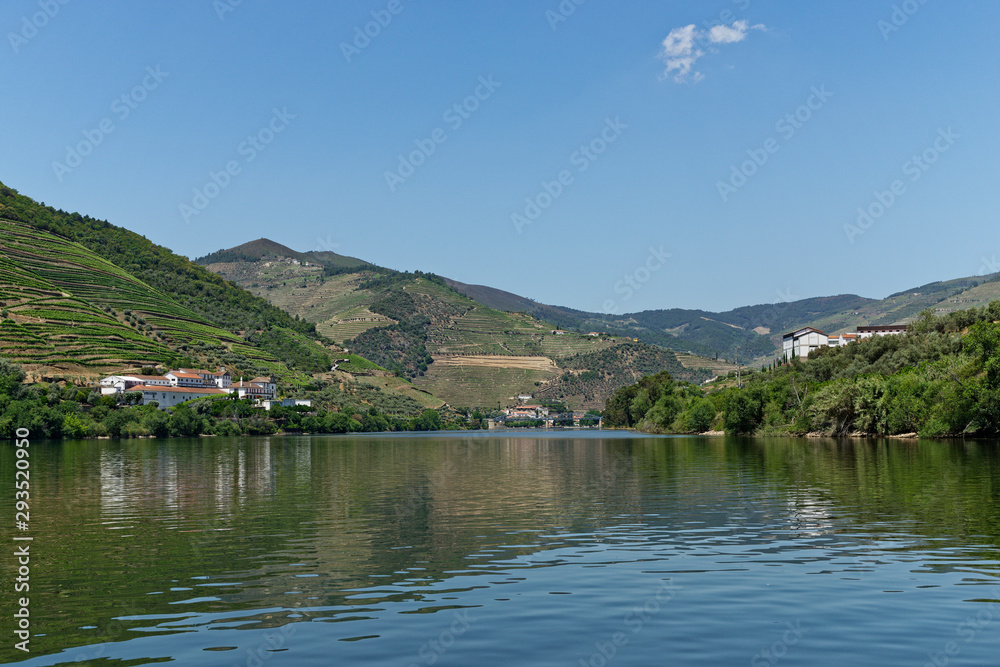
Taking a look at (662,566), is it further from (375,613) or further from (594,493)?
(594,493)

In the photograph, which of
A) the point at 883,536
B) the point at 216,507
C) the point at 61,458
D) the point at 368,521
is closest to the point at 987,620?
the point at 883,536

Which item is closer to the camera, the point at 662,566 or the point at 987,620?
the point at 987,620

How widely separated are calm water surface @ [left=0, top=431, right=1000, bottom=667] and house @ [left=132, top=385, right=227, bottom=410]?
13271 cm

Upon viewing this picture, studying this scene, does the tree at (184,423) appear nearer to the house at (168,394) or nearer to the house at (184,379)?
the house at (168,394)

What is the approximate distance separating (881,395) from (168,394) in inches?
5446

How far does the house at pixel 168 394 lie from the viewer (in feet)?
569

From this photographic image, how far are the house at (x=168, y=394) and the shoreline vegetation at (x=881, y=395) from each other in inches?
3947

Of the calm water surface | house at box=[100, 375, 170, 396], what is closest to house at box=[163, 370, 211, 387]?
house at box=[100, 375, 170, 396]

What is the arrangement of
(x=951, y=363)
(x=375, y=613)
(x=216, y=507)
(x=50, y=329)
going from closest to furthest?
(x=375, y=613), (x=216, y=507), (x=951, y=363), (x=50, y=329)

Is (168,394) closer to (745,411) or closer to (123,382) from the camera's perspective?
(123,382)

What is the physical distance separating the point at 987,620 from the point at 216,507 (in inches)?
1292

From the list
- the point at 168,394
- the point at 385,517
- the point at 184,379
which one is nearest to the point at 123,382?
the point at 168,394

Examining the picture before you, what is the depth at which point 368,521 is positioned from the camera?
35531 mm

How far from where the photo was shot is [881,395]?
112312 mm
